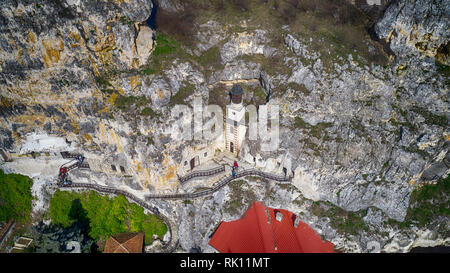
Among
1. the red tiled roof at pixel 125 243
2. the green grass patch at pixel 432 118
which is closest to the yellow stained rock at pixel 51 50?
the red tiled roof at pixel 125 243

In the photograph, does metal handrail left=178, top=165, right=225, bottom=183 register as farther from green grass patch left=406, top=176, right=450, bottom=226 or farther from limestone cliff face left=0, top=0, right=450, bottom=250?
green grass patch left=406, top=176, right=450, bottom=226

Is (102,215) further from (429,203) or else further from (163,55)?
(429,203)

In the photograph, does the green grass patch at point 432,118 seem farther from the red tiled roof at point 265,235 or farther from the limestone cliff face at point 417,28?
the red tiled roof at point 265,235

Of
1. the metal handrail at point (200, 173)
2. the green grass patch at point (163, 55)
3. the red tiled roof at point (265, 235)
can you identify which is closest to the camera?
the red tiled roof at point (265, 235)

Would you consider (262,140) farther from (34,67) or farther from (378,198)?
(34,67)

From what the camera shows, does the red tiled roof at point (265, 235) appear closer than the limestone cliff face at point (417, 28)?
No

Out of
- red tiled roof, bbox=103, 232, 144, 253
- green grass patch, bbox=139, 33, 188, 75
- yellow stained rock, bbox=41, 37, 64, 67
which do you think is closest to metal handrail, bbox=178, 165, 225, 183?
red tiled roof, bbox=103, 232, 144, 253
